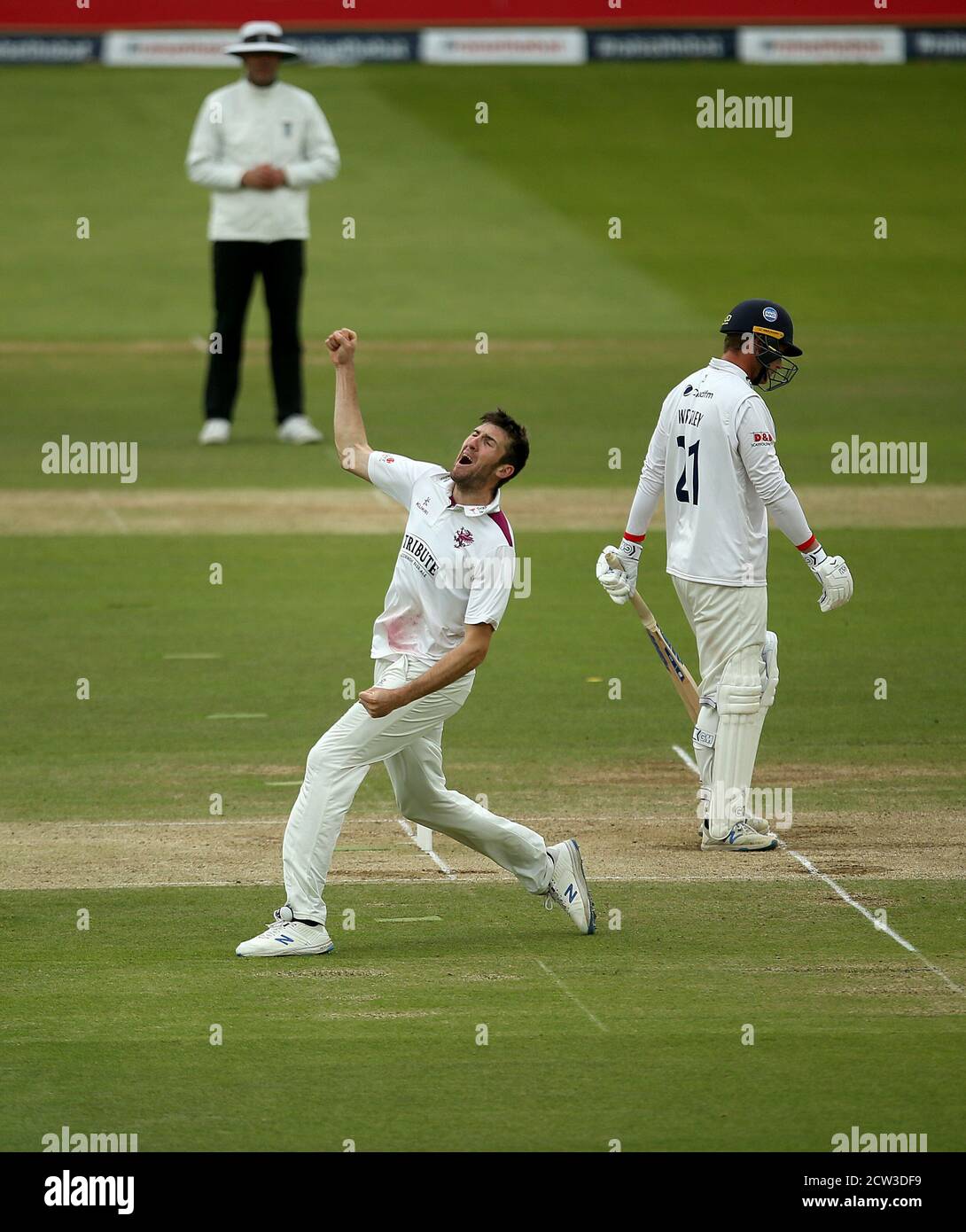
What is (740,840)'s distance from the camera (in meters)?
9.80

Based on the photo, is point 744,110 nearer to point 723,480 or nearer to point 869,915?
point 723,480

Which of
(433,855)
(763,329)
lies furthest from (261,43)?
(433,855)

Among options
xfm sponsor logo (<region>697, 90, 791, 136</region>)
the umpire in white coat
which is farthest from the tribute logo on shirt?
xfm sponsor logo (<region>697, 90, 791, 136</region>)

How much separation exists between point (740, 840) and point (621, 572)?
1434 millimetres

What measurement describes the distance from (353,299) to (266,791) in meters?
21.3

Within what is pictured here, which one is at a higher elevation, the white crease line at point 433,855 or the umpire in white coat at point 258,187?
the umpire in white coat at point 258,187

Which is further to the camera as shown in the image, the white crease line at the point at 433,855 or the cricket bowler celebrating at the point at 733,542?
the cricket bowler celebrating at the point at 733,542

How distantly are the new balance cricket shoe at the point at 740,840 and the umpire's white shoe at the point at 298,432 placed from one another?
12.0 meters

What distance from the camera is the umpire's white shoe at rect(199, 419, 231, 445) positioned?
832 inches

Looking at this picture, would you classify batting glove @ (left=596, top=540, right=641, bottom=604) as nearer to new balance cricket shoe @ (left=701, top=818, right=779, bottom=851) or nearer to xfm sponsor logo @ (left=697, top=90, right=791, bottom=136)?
new balance cricket shoe @ (left=701, top=818, right=779, bottom=851)

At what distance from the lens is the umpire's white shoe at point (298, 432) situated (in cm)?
2120

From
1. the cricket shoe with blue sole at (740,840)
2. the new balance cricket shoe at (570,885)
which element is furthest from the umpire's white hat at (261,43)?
the new balance cricket shoe at (570,885)

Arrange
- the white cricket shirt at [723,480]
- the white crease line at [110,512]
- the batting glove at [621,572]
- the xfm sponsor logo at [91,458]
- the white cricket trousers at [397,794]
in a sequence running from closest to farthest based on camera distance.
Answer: the white cricket trousers at [397,794]
the white cricket shirt at [723,480]
the batting glove at [621,572]
the white crease line at [110,512]
the xfm sponsor logo at [91,458]

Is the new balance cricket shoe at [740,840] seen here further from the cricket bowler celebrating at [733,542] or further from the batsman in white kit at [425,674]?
the batsman in white kit at [425,674]
